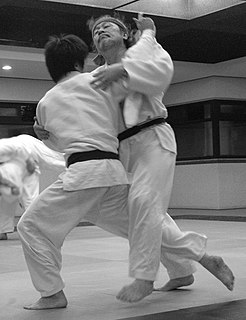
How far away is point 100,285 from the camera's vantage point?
14.5ft

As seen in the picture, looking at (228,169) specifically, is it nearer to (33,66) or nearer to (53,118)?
(33,66)

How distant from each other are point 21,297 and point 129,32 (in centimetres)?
170

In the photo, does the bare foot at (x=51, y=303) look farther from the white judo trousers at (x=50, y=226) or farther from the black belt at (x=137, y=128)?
the black belt at (x=137, y=128)

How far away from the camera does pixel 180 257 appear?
13.3 ft

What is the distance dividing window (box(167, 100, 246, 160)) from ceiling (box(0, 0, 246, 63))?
324 centimetres

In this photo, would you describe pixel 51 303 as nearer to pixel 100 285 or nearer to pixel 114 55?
pixel 100 285

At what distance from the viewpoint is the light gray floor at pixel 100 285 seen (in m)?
3.58

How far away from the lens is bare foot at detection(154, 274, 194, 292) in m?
4.11

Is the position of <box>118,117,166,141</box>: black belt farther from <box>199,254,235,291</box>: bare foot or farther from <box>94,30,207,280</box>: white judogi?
<box>199,254,235,291</box>: bare foot

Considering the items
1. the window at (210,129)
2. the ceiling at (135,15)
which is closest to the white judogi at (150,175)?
the ceiling at (135,15)

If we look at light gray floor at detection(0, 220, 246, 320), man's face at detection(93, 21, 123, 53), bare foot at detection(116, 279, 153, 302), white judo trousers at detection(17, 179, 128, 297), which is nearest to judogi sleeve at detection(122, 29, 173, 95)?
man's face at detection(93, 21, 123, 53)

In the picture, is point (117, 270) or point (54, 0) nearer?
point (117, 270)

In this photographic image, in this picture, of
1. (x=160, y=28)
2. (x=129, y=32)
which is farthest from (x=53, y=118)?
(x=160, y=28)

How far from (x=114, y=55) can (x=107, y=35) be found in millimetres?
129
